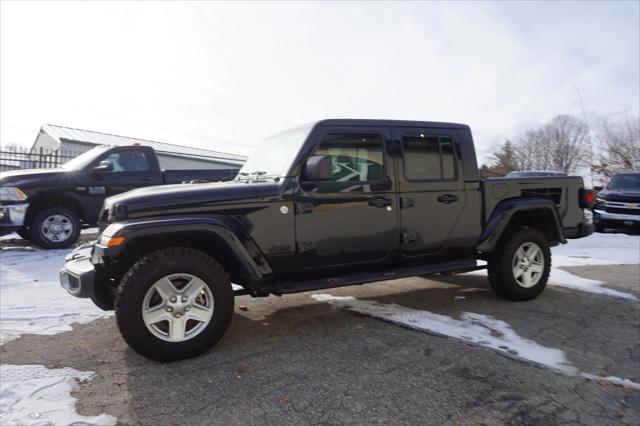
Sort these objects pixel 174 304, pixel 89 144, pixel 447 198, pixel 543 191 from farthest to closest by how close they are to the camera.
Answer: pixel 89 144
pixel 543 191
pixel 447 198
pixel 174 304

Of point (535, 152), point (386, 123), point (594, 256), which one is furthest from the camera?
point (535, 152)

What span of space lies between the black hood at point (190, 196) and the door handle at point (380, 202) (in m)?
0.91

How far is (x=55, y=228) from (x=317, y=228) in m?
5.88

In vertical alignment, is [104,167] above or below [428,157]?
above

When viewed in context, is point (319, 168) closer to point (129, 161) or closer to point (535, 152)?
point (129, 161)

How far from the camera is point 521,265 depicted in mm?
4789

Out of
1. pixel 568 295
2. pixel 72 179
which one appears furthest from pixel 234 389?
pixel 72 179

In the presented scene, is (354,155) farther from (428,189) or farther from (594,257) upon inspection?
(594,257)

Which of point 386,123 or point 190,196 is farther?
point 386,123

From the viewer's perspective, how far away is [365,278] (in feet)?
12.6

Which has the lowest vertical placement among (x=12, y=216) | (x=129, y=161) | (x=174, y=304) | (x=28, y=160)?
(x=174, y=304)

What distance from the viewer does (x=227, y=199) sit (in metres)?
3.41

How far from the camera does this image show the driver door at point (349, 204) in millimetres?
3670

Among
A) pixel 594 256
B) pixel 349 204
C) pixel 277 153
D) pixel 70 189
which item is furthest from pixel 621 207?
pixel 70 189
